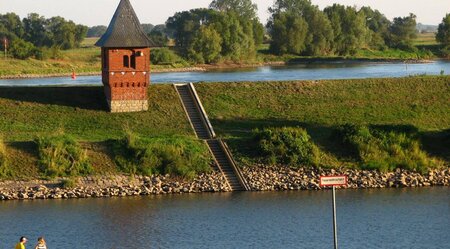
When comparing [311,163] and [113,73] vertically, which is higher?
[113,73]

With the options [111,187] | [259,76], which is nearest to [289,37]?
[259,76]

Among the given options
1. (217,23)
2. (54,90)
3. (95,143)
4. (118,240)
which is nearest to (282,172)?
(95,143)

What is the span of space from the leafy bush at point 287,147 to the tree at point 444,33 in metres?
107

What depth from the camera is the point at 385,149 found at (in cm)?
5750

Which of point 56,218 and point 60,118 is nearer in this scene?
point 56,218

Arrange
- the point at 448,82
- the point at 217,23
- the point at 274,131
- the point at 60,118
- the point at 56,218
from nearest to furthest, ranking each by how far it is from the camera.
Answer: the point at 56,218
the point at 274,131
the point at 60,118
the point at 448,82
the point at 217,23

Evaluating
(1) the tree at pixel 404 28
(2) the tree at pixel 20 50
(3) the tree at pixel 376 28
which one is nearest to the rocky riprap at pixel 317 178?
(2) the tree at pixel 20 50

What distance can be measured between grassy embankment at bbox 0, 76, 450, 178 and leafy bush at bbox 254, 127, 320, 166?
76cm

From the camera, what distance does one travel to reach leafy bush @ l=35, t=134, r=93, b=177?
53219 millimetres

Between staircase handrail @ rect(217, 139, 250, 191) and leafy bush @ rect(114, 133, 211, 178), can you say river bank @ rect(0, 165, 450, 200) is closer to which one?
staircase handrail @ rect(217, 139, 250, 191)

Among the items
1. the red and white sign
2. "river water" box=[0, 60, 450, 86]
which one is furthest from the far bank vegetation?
the red and white sign

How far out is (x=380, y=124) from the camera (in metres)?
62.7

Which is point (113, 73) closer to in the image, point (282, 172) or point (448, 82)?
point (282, 172)

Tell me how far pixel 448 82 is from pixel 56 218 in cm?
3435
